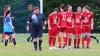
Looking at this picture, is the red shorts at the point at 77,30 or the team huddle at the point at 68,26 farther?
the red shorts at the point at 77,30

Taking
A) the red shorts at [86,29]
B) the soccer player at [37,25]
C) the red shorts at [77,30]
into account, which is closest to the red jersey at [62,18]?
the red shorts at [77,30]

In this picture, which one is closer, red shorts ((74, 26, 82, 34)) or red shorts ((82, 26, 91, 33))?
red shorts ((74, 26, 82, 34))

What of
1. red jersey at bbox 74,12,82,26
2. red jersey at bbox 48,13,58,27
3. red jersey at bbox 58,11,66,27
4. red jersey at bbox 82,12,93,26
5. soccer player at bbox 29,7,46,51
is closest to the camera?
soccer player at bbox 29,7,46,51

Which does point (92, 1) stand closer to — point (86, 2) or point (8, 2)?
point (86, 2)

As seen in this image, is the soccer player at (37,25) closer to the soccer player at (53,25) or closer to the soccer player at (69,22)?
the soccer player at (53,25)

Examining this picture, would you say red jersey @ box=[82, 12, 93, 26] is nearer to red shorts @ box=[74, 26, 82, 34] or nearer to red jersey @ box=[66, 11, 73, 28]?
red shorts @ box=[74, 26, 82, 34]

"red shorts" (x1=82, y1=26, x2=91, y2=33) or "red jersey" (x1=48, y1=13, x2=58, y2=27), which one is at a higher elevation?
"red jersey" (x1=48, y1=13, x2=58, y2=27)

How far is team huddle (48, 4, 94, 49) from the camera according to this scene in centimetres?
2922

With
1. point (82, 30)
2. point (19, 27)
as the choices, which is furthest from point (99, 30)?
point (82, 30)

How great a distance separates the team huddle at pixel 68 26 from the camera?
29.2 metres

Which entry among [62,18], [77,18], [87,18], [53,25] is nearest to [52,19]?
[53,25]

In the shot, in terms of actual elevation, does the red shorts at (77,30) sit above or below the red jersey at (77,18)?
below

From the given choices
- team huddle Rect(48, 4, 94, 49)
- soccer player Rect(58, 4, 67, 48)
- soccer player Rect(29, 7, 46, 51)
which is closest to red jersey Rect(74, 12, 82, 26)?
team huddle Rect(48, 4, 94, 49)

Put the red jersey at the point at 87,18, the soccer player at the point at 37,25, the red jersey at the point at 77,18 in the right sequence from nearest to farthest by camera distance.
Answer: the soccer player at the point at 37,25
the red jersey at the point at 77,18
the red jersey at the point at 87,18
